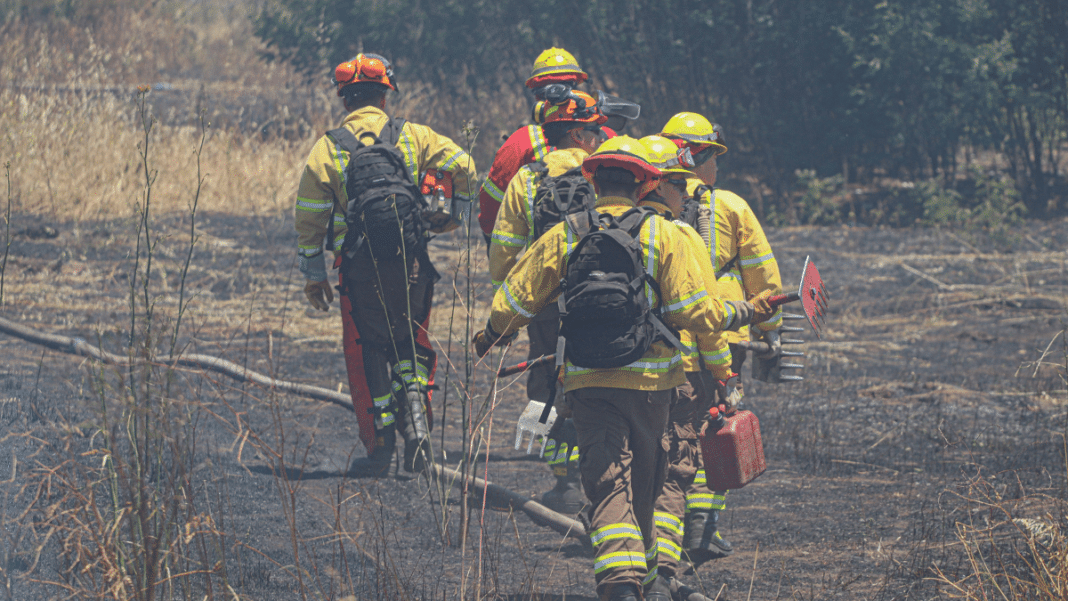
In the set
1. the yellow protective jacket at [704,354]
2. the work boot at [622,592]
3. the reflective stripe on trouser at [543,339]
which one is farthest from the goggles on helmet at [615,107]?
the work boot at [622,592]

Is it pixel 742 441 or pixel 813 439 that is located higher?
pixel 742 441

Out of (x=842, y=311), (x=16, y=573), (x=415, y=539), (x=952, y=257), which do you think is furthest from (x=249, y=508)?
(x=952, y=257)

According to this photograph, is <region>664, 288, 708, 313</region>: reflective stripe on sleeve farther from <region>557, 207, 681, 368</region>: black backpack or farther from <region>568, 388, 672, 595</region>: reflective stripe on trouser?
<region>568, 388, 672, 595</region>: reflective stripe on trouser

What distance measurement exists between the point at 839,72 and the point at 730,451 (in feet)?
38.2

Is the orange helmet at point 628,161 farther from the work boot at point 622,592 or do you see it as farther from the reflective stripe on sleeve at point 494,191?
the reflective stripe on sleeve at point 494,191

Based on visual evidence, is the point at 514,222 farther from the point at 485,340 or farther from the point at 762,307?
the point at 762,307

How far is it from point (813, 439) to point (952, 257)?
667 centimetres

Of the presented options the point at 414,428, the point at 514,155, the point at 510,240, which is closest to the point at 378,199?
the point at 514,155

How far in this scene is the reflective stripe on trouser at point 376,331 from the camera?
5.90m

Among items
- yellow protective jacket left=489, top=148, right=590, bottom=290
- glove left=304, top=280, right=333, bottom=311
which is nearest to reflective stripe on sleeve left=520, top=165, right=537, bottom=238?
yellow protective jacket left=489, top=148, right=590, bottom=290

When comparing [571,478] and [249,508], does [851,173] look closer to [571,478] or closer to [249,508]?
[571,478]

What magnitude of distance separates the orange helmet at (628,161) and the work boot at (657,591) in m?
1.38

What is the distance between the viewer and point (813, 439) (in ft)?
22.7

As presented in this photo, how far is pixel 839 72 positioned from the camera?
1530cm
